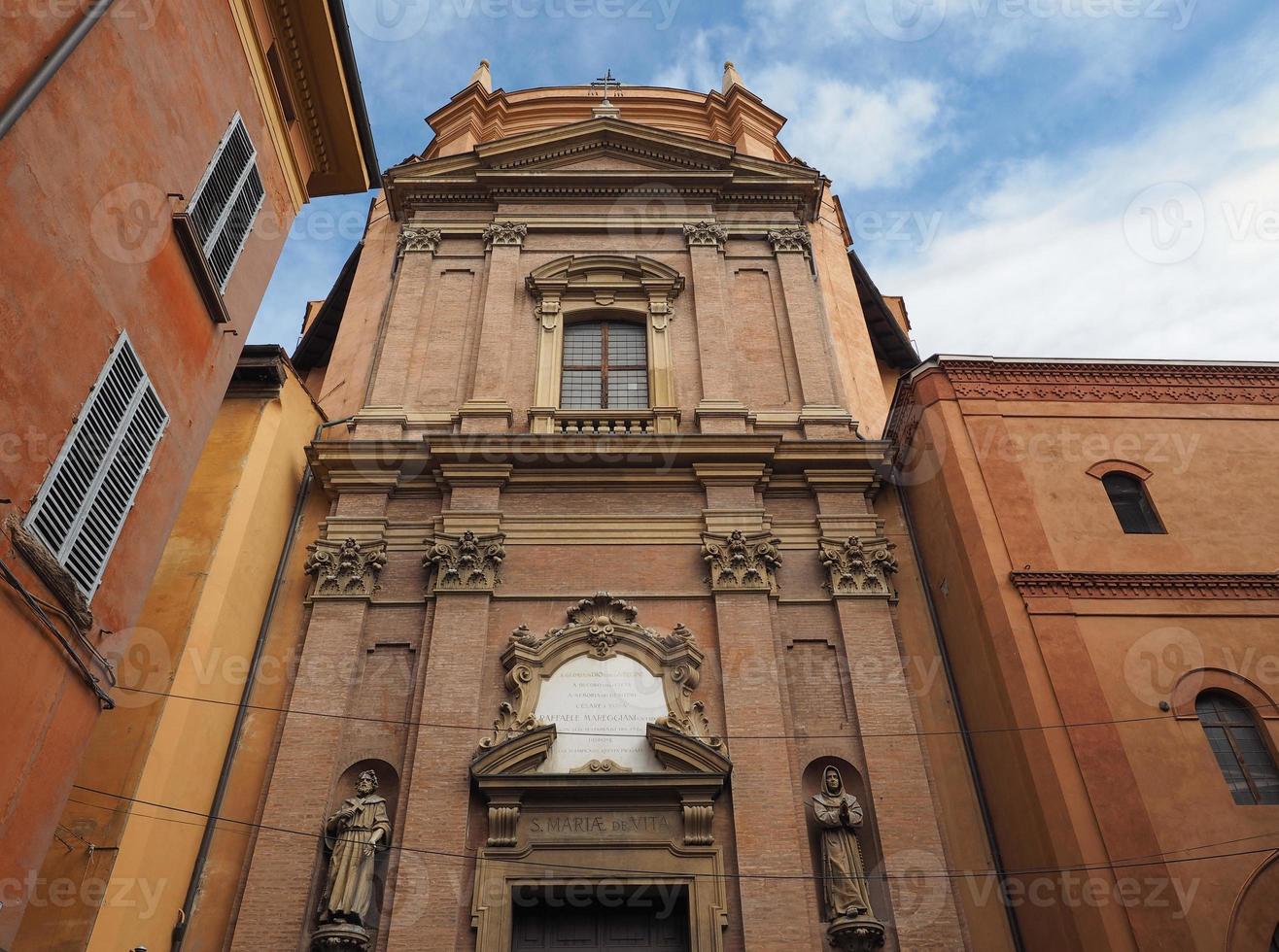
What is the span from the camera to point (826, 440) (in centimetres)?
1498

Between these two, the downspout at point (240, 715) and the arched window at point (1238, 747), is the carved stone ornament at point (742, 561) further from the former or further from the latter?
the downspout at point (240, 715)

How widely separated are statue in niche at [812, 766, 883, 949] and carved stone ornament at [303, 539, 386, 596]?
21.1 ft

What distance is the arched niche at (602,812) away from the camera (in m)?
11.1

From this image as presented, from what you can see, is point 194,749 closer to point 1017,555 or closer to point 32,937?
point 32,937

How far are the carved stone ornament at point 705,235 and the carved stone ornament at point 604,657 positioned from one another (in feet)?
25.1

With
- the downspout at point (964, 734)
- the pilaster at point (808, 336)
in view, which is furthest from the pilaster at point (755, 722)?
the downspout at point (964, 734)

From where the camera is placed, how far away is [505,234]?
18281mm

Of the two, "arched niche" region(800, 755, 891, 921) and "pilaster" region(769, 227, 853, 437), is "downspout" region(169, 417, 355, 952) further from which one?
"pilaster" region(769, 227, 853, 437)

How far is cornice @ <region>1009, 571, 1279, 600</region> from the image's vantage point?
1167cm

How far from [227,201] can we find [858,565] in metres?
8.98

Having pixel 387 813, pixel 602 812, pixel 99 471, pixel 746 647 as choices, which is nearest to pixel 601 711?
pixel 602 812

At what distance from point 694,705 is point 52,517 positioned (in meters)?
7.35

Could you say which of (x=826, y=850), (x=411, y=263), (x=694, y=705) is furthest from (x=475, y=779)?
(x=411, y=263)

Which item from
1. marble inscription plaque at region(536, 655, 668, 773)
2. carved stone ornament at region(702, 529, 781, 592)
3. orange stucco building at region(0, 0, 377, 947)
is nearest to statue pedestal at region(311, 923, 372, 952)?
orange stucco building at region(0, 0, 377, 947)
